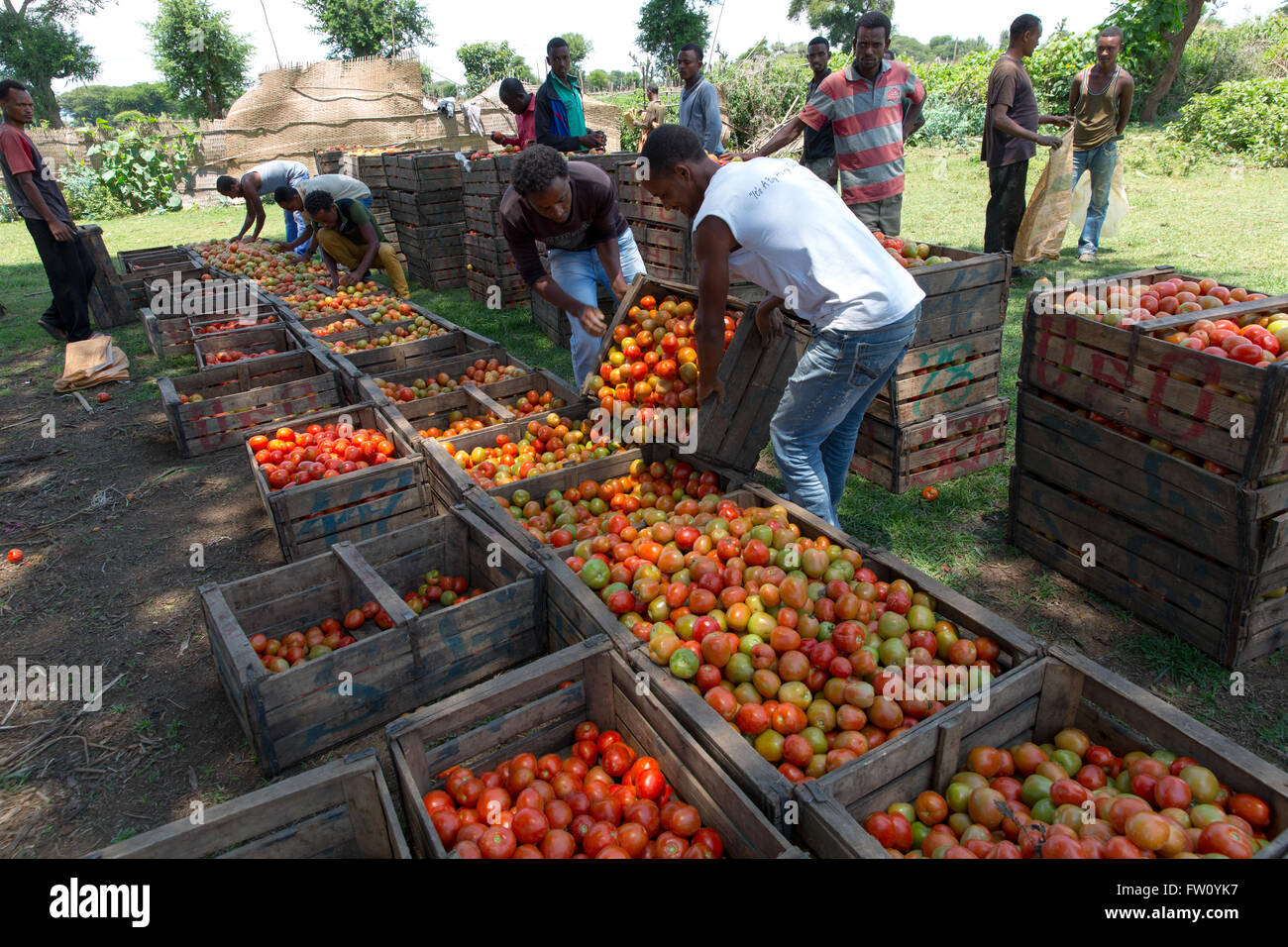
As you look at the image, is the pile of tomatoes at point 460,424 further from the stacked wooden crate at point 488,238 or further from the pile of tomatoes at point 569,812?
the stacked wooden crate at point 488,238

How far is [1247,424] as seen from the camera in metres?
3.39

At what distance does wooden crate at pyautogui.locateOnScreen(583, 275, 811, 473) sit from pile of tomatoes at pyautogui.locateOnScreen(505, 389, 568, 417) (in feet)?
6.90

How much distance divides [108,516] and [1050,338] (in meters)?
6.82

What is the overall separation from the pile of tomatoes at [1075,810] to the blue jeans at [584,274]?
4.37 m

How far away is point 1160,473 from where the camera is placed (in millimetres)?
3816

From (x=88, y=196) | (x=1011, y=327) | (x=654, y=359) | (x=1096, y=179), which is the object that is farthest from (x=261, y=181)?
(x=88, y=196)

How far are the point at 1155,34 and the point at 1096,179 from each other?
12.6 meters

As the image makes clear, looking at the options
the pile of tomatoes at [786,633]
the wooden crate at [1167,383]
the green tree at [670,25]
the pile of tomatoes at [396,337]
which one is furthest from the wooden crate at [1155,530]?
the green tree at [670,25]

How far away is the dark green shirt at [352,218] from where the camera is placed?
32.3 feet

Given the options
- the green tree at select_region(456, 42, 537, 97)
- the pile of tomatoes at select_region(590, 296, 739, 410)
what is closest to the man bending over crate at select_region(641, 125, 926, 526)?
the pile of tomatoes at select_region(590, 296, 739, 410)

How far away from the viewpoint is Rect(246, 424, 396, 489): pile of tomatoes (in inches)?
204

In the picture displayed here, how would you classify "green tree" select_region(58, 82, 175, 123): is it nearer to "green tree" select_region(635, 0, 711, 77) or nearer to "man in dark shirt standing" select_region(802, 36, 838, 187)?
"green tree" select_region(635, 0, 711, 77)

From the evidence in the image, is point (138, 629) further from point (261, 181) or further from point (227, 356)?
point (261, 181)
